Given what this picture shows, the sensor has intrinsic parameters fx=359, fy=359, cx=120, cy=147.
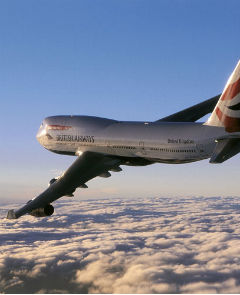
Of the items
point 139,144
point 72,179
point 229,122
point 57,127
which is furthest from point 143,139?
point 57,127

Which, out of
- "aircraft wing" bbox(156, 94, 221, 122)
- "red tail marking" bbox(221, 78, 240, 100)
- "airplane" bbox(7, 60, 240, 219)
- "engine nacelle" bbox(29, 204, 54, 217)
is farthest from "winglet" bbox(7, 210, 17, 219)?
"aircraft wing" bbox(156, 94, 221, 122)

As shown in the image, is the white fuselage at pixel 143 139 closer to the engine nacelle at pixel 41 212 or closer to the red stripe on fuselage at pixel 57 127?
the red stripe on fuselage at pixel 57 127

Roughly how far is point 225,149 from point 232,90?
5639 mm

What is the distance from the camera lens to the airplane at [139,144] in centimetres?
3186

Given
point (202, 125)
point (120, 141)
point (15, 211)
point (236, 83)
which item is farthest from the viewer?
point (120, 141)

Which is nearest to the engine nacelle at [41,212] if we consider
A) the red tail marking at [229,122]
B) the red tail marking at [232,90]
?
the red tail marking at [229,122]

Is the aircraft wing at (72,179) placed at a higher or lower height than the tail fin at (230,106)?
lower

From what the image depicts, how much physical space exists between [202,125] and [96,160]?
462 inches

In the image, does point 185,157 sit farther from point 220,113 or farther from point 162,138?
point 220,113

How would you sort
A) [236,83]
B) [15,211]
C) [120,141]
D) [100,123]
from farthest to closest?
1. [100,123]
2. [120,141]
3. [236,83]
4. [15,211]

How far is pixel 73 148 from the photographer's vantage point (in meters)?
43.7

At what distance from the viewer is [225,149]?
100 feet

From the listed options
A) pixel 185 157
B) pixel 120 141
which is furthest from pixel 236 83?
pixel 120 141

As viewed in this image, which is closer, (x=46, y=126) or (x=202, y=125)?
(x=202, y=125)
